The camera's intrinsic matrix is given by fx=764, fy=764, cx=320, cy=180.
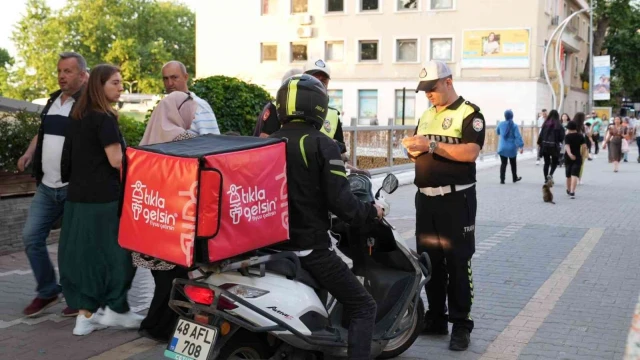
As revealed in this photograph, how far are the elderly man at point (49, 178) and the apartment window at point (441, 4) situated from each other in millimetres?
40104

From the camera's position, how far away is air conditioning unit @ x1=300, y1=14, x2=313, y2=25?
4619 centimetres

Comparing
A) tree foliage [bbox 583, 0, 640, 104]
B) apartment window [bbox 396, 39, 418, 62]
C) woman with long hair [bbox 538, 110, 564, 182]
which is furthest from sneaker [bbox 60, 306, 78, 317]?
tree foliage [bbox 583, 0, 640, 104]

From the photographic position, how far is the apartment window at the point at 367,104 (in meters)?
45.7

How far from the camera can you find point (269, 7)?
48094 millimetres

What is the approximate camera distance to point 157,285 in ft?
16.5

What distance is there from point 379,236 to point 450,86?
1.22 m

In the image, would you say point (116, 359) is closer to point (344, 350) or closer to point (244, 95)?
point (344, 350)

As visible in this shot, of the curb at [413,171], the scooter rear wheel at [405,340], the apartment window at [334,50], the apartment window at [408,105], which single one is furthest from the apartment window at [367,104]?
the scooter rear wheel at [405,340]

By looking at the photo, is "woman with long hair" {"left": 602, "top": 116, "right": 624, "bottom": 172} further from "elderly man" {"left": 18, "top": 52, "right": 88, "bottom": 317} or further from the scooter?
the scooter

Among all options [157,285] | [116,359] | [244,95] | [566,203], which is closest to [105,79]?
[157,285]

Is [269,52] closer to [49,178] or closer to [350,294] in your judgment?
[49,178]

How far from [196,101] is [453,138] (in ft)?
6.79

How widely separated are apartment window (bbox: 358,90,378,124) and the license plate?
42111 millimetres

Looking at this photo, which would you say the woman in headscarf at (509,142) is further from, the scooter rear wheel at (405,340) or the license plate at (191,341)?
the license plate at (191,341)
